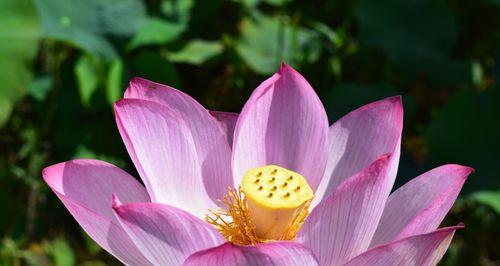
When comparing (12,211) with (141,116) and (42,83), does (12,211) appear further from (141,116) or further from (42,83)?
(141,116)

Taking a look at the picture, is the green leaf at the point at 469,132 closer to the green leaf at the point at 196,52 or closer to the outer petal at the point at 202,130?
the green leaf at the point at 196,52

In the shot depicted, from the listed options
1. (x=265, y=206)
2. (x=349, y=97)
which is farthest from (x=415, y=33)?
(x=265, y=206)

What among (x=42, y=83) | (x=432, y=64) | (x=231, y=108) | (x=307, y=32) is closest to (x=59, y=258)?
(x=42, y=83)

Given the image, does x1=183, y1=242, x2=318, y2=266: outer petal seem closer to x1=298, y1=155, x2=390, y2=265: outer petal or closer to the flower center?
x1=298, y1=155, x2=390, y2=265: outer petal

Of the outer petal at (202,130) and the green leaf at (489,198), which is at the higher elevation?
the outer petal at (202,130)

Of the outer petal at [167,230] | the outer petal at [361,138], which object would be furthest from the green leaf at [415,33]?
the outer petal at [167,230]

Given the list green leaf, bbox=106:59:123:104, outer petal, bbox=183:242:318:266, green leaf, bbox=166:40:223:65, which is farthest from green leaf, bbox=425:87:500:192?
outer petal, bbox=183:242:318:266
